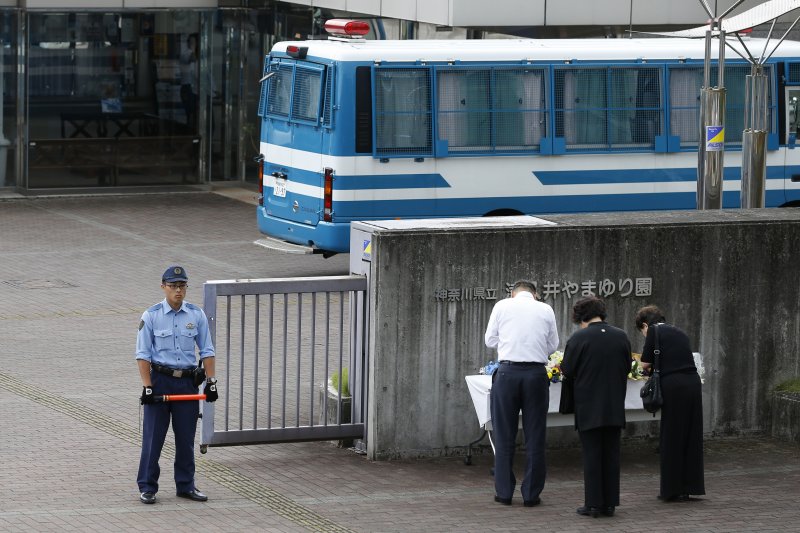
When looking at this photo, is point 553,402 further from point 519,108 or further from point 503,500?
point 519,108

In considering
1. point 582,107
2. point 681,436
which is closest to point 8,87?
point 582,107

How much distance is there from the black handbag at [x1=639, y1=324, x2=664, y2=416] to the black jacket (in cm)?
42

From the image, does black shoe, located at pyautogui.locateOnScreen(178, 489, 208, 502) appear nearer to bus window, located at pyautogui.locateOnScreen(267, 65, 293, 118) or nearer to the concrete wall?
the concrete wall

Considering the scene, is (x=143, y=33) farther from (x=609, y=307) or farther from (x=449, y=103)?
(x=609, y=307)

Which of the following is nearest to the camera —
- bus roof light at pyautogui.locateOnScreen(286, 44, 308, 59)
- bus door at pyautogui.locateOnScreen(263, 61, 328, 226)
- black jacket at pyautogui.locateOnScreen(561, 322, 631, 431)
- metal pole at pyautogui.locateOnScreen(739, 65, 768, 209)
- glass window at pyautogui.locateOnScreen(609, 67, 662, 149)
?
black jacket at pyautogui.locateOnScreen(561, 322, 631, 431)

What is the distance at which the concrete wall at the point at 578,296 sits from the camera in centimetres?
1179

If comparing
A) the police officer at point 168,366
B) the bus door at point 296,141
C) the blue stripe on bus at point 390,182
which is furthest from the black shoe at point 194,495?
the bus door at point 296,141

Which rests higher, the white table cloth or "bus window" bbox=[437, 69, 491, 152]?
"bus window" bbox=[437, 69, 491, 152]

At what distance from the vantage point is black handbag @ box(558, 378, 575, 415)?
1074cm

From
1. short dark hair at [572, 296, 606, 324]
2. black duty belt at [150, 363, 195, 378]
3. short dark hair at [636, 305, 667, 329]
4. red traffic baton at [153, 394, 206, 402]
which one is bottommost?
red traffic baton at [153, 394, 206, 402]

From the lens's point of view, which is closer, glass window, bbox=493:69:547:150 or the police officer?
the police officer

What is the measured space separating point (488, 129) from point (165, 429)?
935 cm

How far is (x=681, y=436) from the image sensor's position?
1092 centimetres

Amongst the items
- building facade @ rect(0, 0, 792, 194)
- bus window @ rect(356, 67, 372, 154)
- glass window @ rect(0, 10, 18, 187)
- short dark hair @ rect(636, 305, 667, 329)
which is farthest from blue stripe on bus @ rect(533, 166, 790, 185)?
glass window @ rect(0, 10, 18, 187)
